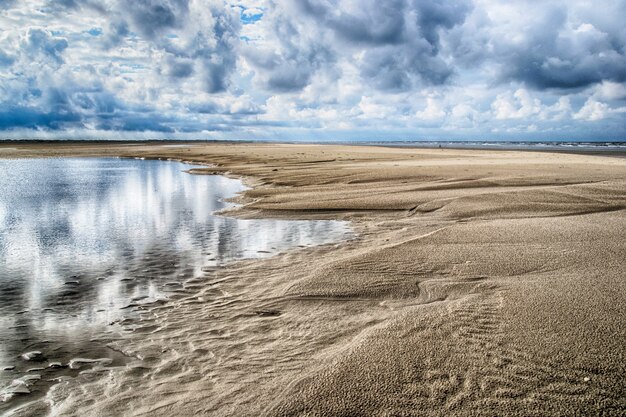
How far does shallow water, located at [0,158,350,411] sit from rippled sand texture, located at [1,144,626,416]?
48 centimetres

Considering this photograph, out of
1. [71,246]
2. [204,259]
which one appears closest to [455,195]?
[204,259]

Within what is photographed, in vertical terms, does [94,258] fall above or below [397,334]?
below

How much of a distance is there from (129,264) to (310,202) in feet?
20.5

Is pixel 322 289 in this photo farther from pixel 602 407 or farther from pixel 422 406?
pixel 602 407

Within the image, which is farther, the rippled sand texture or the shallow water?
the shallow water

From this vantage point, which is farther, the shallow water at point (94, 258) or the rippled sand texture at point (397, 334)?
the shallow water at point (94, 258)

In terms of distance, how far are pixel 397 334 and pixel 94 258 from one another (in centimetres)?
579

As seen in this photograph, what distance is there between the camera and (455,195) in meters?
12.0

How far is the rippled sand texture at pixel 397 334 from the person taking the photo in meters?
2.96

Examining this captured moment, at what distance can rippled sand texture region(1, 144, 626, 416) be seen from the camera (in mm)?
2963

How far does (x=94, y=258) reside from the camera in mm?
7223

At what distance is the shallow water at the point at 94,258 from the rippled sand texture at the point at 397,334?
1.59 feet

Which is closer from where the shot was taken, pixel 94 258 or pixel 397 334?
pixel 397 334

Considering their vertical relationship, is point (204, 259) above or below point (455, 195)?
below
